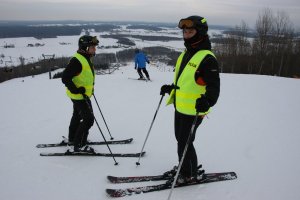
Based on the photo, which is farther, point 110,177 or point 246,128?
point 246,128

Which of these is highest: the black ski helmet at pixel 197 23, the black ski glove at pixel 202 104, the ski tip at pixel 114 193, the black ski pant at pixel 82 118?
the black ski helmet at pixel 197 23

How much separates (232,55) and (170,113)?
3492 cm

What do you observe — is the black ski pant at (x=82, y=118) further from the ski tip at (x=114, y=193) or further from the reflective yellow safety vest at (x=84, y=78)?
the ski tip at (x=114, y=193)

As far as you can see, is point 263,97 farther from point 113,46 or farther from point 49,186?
point 113,46

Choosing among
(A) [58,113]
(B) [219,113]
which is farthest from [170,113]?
(A) [58,113]

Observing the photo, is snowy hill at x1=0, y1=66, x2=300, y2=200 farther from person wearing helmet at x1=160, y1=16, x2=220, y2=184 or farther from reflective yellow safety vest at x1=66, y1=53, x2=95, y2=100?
reflective yellow safety vest at x1=66, y1=53, x2=95, y2=100

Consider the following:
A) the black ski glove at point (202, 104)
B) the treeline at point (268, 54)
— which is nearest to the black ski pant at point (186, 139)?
the black ski glove at point (202, 104)

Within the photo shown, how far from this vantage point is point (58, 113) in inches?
265

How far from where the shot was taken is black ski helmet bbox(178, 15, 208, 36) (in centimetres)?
282

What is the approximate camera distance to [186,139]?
10.3ft

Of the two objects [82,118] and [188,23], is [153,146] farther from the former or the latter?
[188,23]

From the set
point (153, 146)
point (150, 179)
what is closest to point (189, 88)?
point (150, 179)

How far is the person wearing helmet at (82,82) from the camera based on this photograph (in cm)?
395

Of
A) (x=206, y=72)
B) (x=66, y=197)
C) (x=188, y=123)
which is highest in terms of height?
(x=206, y=72)
